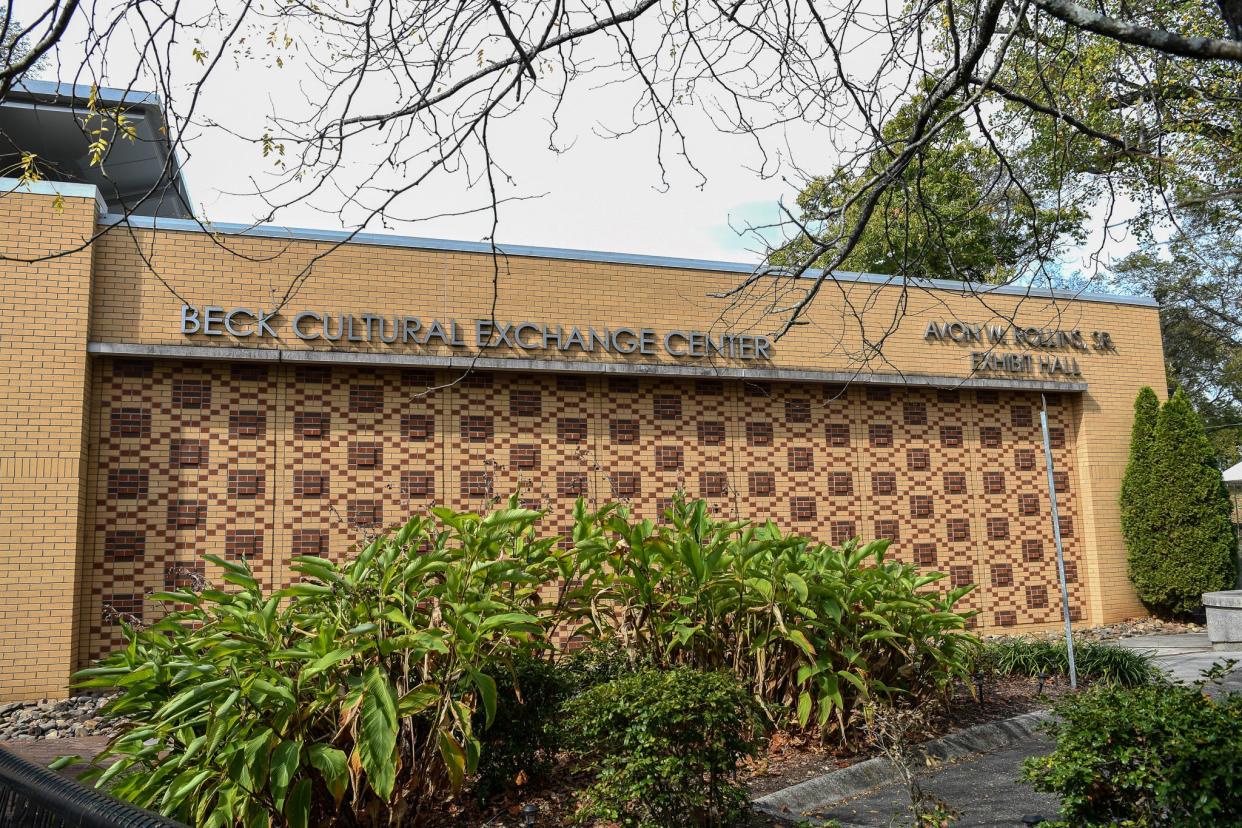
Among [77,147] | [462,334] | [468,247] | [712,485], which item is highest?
[77,147]

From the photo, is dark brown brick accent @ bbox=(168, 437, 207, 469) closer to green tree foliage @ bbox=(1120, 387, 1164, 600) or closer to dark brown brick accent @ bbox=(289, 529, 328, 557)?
dark brown brick accent @ bbox=(289, 529, 328, 557)

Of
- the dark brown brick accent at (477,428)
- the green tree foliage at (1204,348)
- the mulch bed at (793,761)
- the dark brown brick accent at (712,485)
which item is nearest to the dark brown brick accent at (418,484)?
the dark brown brick accent at (477,428)

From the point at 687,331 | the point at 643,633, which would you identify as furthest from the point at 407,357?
the point at 643,633

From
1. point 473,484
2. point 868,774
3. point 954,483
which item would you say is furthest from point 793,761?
point 954,483

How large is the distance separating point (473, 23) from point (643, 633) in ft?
14.2

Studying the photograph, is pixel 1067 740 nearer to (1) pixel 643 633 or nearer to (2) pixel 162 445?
(1) pixel 643 633

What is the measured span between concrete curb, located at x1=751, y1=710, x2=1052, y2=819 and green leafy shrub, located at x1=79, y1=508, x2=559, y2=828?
1903 mm

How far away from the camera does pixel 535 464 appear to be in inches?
479

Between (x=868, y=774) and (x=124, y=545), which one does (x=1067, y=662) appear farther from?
(x=124, y=545)

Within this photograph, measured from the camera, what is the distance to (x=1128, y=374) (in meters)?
16.0

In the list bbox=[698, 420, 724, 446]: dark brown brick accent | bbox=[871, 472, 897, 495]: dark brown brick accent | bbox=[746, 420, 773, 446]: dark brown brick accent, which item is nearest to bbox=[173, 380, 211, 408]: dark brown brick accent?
bbox=[698, 420, 724, 446]: dark brown brick accent

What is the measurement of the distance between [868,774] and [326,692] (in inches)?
149

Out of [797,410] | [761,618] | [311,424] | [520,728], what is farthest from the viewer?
[797,410]

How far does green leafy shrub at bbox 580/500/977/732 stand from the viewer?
679 centimetres
